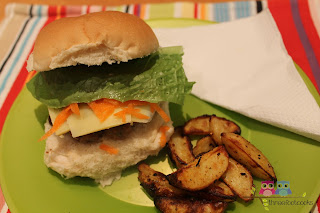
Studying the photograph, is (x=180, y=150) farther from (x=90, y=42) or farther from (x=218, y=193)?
(x=90, y=42)

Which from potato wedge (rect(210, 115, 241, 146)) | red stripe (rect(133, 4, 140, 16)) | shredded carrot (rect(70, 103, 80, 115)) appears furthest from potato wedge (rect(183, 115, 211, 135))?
red stripe (rect(133, 4, 140, 16))

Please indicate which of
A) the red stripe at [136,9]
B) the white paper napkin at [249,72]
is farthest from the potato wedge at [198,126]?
the red stripe at [136,9]

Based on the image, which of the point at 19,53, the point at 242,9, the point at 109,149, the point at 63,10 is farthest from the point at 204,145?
the point at 63,10

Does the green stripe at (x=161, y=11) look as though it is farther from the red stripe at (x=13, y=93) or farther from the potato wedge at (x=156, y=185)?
the potato wedge at (x=156, y=185)

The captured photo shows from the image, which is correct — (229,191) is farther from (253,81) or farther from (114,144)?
(253,81)

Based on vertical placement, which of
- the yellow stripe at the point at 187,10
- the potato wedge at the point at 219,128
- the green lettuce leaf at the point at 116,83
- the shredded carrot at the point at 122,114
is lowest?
the potato wedge at the point at 219,128

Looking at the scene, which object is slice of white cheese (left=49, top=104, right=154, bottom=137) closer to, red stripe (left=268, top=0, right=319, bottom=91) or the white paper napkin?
the white paper napkin
